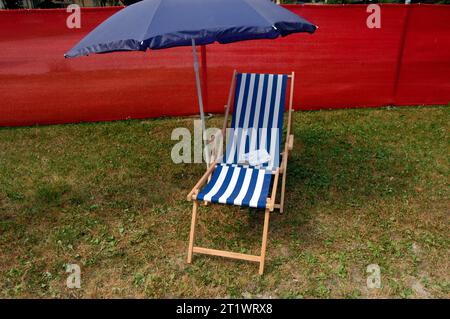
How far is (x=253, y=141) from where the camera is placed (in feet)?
14.0

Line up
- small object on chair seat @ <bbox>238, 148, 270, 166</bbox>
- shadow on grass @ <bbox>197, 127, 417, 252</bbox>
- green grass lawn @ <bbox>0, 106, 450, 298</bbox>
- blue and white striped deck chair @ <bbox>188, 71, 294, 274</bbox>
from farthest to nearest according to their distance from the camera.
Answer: small object on chair seat @ <bbox>238, 148, 270, 166</bbox>, shadow on grass @ <bbox>197, 127, 417, 252</bbox>, blue and white striped deck chair @ <bbox>188, 71, 294, 274</bbox>, green grass lawn @ <bbox>0, 106, 450, 298</bbox>

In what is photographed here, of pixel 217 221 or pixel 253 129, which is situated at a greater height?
pixel 253 129

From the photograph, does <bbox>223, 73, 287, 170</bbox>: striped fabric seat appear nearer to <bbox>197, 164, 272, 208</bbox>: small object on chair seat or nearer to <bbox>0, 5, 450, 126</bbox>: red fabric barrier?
<bbox>197, 164, 272, 208</bbox>: small object on chair seat

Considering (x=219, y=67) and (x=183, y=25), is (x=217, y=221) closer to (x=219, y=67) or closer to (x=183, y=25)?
(x=183, y=25)

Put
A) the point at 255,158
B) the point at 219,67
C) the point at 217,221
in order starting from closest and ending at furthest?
the point at 217,221 → the point at 255,158 → the point at 219,67

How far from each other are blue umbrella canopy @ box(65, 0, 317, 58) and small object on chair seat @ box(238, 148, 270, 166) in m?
1.46

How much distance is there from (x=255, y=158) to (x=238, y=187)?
69 cm

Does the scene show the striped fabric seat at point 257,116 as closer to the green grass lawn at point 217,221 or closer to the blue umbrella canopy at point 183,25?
the green grass lawn at point 217,221

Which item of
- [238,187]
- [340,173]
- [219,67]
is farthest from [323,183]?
[219,67]

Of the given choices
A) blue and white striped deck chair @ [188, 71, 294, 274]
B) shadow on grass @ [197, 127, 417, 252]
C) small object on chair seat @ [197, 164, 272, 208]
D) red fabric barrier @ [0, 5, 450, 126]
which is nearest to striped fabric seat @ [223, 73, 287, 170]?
blue and white striped deck chair @ [188, 71, 294, 274]

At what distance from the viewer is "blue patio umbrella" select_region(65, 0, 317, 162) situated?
2.59 meters

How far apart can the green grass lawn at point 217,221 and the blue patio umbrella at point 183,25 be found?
5.96ft

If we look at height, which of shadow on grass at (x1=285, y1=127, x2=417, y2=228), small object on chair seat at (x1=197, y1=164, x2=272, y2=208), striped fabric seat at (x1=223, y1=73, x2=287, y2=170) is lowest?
shadow on grass at (x1=285, y1=127, x2=417, y2=228)
